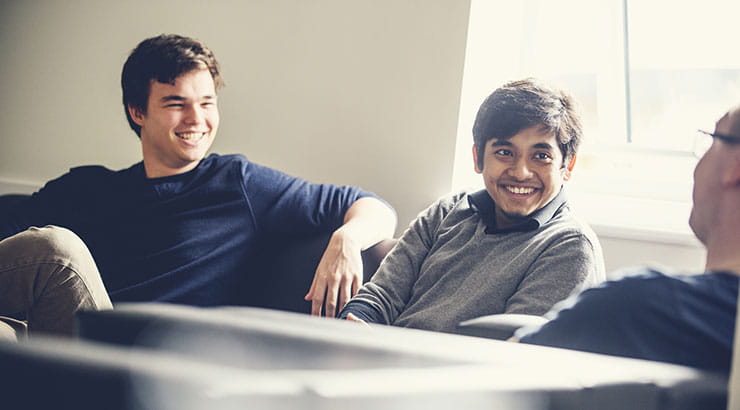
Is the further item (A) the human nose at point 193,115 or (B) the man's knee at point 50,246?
(A) the human nose at point 193,115

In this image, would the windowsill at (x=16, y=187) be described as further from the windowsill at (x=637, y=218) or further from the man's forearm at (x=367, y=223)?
the windowsill at (x=637, y=218)

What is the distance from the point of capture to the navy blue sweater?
1.91 m

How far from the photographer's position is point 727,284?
700 mm

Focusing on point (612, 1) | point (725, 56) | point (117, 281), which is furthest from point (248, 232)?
point (725, 56)

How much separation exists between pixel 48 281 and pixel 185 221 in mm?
522

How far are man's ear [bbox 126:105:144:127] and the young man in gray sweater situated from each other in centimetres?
97

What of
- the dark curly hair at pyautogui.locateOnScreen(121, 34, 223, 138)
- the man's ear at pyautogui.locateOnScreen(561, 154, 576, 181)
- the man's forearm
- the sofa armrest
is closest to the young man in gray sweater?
the man's ear at pyautogui.locateOnScreen(561, 154, 576, 181)

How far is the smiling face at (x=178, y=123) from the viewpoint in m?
2.02

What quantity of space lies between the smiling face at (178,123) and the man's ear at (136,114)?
0.14 ft

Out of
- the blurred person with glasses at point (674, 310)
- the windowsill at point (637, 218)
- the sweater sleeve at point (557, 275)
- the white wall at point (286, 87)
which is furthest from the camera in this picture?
the white wall at point (286, 87)

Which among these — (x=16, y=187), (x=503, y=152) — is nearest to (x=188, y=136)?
(x=503, y=152)

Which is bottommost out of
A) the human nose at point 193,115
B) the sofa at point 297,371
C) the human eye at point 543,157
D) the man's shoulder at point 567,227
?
the man's shoulder at point 567,227

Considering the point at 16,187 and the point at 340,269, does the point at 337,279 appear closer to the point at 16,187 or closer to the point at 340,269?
the point at 340,269

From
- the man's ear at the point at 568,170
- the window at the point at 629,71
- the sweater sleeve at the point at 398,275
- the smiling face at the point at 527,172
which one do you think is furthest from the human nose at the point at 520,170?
the window at the point at 629,71
